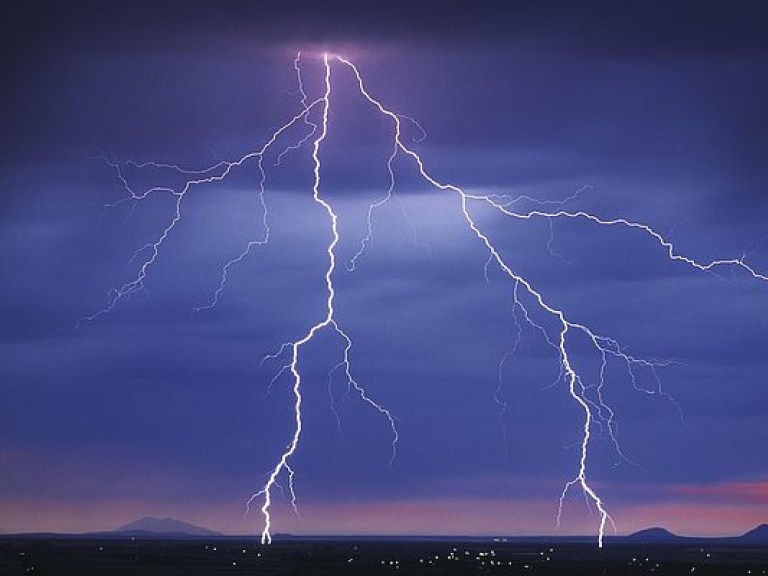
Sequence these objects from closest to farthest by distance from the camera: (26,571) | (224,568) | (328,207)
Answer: (328,207)
(26,571)
(224,568)

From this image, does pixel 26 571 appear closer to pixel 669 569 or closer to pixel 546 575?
pixel 546 575

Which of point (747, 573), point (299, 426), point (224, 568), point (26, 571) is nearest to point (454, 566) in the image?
point (224, 568)

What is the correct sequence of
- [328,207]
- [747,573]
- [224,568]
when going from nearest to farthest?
[328,207] < [747,573] < [224,568]

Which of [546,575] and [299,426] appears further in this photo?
[546,575]

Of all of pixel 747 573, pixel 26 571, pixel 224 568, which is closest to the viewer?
pixel 26 571

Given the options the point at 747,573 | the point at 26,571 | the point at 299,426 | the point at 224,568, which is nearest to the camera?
the point at 299,426

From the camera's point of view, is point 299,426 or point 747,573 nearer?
point 299,426

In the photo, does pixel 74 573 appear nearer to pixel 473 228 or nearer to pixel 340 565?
pixel 340 565

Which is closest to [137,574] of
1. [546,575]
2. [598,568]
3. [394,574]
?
[394,574]

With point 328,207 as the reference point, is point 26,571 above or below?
below
